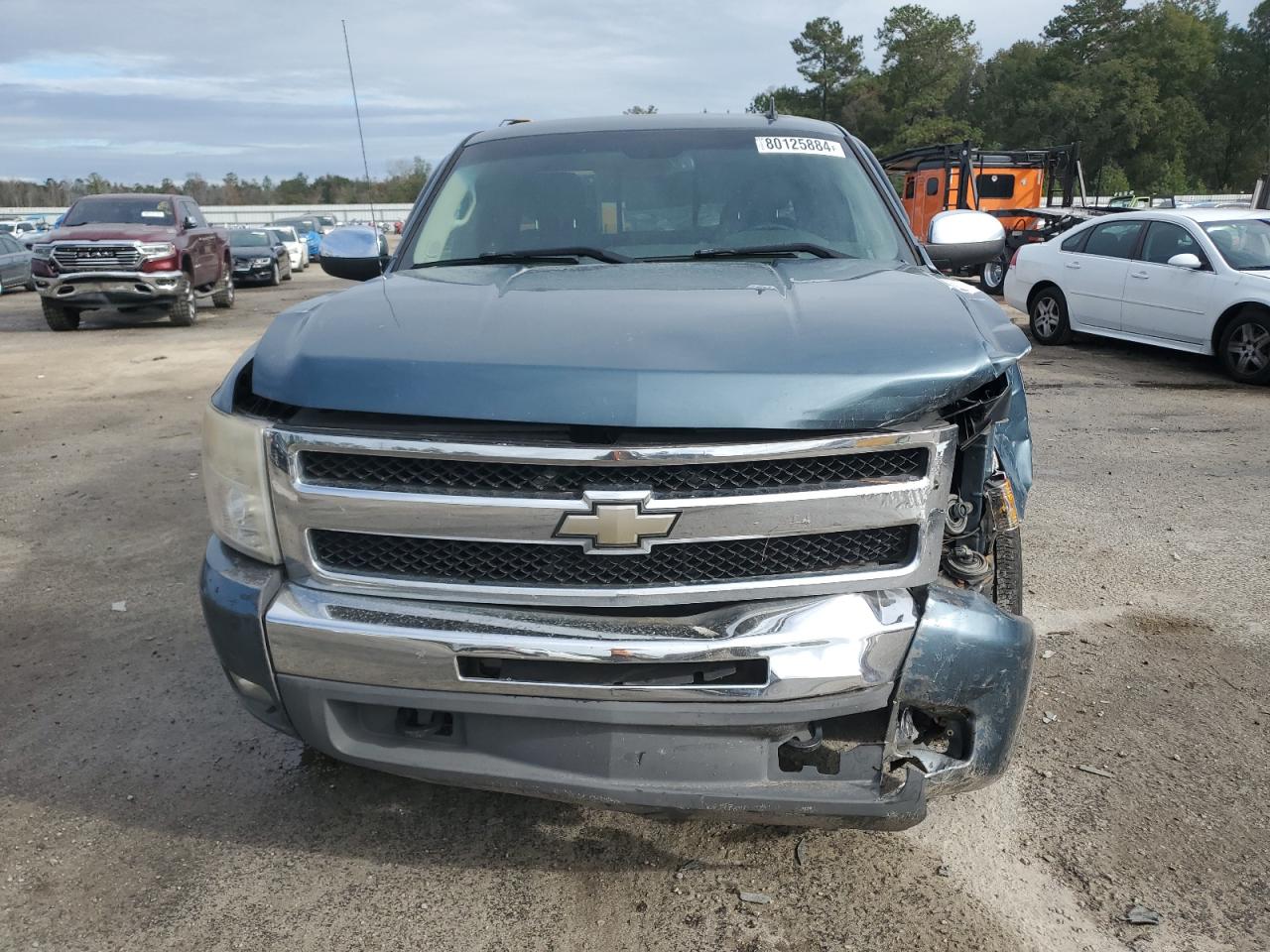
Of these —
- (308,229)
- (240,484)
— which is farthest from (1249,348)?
(308,229)

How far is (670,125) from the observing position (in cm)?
388

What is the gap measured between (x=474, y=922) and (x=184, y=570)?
9.84ft

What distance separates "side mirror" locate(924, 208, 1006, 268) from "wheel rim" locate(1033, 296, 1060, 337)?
8.72 metres

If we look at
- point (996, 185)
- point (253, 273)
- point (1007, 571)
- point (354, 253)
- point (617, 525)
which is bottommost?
point (253, 273)

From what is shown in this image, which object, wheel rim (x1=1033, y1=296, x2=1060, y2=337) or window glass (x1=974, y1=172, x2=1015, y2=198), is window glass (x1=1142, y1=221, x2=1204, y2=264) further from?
window glass (x1=974, y1=172, x2=1015, y2=198)

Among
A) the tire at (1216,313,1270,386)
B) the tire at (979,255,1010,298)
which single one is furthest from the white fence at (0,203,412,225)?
the tire at (1216,313,1270,386)

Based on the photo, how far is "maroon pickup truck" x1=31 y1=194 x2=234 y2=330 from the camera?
563 inches

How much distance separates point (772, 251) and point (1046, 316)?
987 cm

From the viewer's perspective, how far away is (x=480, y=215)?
359 centimetres

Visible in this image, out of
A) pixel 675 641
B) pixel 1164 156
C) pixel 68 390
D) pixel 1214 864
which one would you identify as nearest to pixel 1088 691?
pixel 1214 864

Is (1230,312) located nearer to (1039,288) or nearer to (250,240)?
(1039,288)

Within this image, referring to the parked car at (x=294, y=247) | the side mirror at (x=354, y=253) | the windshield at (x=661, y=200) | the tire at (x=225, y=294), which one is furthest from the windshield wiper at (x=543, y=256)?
the parked car at (x=294, y=247)

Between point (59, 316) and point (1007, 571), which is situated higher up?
point (1007, 571)

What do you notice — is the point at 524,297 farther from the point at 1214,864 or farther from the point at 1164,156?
the point at 1164,156
